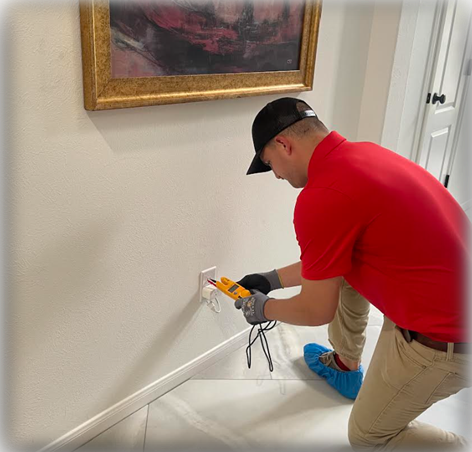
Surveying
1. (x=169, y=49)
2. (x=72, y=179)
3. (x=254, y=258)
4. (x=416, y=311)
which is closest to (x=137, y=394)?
(x=254, y=258)

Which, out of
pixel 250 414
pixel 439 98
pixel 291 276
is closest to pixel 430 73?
pixel 439 98

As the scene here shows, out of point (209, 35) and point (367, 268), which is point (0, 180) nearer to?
point (209, 35)

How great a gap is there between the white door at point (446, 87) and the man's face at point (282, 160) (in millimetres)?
1656

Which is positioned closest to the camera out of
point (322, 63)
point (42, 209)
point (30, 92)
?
point (30, 92)

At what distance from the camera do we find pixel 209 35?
152 cm

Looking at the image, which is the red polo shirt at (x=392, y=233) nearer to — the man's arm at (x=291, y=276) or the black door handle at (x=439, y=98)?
the man's arm at (x=291, y=276)

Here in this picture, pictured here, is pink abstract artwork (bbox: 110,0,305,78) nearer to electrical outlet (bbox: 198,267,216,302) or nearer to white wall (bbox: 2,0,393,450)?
white wall (bbox: 2,0,393,450)

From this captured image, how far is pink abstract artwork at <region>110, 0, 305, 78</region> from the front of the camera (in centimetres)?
132

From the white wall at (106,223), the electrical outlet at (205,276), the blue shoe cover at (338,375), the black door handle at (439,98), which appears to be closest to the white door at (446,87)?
the black door handle at (439,98)

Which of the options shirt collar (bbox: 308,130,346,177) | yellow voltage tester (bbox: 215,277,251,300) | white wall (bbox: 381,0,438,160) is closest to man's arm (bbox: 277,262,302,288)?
yellow voltage tester (bbox: 215,277,251,300)

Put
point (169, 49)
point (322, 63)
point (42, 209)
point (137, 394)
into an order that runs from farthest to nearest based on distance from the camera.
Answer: point (322, 63) < point (137, 394) < point (169, 49) < point (42, 209)

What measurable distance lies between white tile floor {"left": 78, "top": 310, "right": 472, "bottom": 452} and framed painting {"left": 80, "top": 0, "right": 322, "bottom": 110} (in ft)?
3.35

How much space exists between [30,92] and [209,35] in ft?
1.89

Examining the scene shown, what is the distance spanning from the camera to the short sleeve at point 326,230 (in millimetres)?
1231
